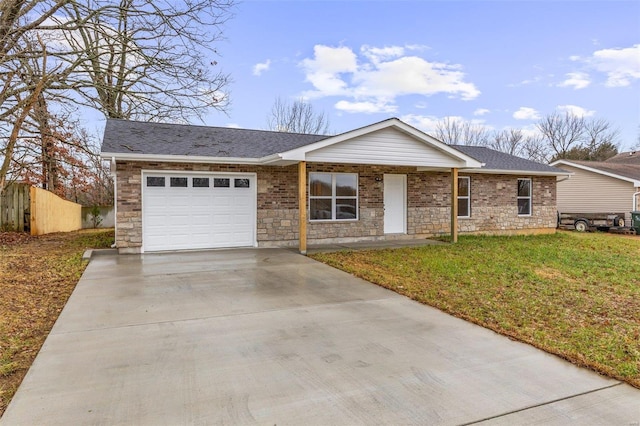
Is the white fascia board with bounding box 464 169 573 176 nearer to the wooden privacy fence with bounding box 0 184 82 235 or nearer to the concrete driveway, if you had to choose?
the concrete driveway

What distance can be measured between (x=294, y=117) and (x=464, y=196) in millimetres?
17202

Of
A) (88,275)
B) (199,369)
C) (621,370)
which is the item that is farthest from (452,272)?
(88,275)

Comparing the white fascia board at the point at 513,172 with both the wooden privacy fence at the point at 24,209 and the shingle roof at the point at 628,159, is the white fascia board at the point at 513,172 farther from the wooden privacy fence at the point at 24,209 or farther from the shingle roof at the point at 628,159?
the shingle roof at the point at 628,159

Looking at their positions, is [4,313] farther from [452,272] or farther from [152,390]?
[452,272]

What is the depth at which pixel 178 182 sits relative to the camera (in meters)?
10.2

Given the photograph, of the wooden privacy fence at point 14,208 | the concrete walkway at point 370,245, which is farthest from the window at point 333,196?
the wooden privacy fence at point 14,208

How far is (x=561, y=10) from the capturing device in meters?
10.9

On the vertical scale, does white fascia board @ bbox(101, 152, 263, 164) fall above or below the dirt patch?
above

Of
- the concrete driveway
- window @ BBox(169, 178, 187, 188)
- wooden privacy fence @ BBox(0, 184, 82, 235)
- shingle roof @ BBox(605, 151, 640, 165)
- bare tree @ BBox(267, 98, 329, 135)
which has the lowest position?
the concrete driveway

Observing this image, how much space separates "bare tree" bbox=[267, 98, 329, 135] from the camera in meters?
27.9

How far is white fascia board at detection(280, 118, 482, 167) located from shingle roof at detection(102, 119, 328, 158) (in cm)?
153

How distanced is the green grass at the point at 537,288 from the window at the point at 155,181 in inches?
177

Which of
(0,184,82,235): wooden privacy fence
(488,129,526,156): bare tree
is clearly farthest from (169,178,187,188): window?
(488,129,526,156): bare tree

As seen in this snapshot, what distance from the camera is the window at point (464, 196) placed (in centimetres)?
1402
